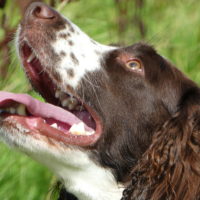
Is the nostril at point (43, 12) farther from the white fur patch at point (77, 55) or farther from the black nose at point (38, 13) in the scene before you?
the white fur patch at point (77, 55)

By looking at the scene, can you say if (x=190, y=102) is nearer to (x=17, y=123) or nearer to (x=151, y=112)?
(x=151, y=112)

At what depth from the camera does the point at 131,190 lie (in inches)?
163

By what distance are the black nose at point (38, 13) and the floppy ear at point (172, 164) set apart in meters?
0.98

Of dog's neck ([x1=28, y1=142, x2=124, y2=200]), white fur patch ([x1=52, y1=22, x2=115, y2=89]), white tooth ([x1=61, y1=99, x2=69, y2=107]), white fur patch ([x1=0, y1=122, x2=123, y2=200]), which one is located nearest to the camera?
white fur patch ([x1=0, y1=122, x2=123, y2=200])

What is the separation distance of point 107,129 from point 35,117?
0.45m

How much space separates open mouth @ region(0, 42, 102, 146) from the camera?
3922mm

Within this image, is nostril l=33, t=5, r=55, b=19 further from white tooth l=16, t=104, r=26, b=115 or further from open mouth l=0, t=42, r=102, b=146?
white tooth l=16, t=104, r=26, b=115

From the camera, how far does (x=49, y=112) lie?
4094 mm

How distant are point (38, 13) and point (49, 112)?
599 millimetres

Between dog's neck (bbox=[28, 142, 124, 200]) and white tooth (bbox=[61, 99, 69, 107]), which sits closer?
dog's neck (bbox=[28, 142, 124, 200])

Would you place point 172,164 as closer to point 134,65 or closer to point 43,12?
point 134,65

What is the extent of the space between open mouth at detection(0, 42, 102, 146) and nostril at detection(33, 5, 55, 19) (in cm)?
19

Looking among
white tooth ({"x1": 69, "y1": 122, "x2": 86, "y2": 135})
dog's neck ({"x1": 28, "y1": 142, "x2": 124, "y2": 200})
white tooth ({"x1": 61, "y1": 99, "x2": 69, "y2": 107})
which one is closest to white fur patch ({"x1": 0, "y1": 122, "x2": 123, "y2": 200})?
dog's neck ({"x1": 28, "y1": 142, "x2": 124, "y2": 200})

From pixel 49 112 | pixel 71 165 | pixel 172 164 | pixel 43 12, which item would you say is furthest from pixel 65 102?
pixel 172 164
